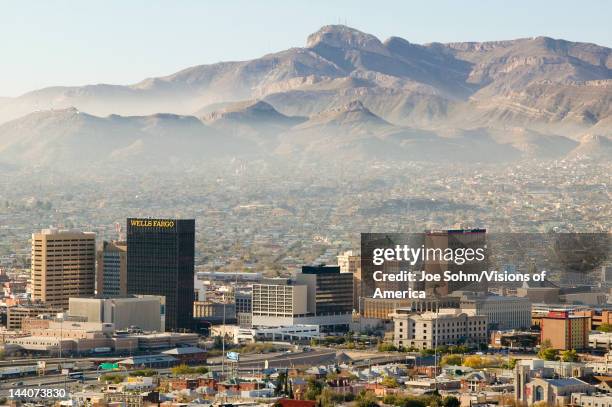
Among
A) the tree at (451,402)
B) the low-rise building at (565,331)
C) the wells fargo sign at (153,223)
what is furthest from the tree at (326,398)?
the wells fargo sign at (153,223)

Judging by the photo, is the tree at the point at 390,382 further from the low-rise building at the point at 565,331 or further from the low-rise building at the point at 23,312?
the low-rise building at the point at 23,312

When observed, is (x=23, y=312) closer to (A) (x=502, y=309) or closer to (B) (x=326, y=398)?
(A) (x=502, y=309)

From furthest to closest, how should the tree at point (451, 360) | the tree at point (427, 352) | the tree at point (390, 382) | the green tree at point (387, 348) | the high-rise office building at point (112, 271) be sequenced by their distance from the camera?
the high-rise office building at point (112, 271), the green tree at point (387, 348), the tree at point (427, 352), the tree at point (451, 360), the tree at point (390, 382)

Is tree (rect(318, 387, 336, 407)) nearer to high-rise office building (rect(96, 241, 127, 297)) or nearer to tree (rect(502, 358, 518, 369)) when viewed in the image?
tree (rect(502, 358, 518, 369))

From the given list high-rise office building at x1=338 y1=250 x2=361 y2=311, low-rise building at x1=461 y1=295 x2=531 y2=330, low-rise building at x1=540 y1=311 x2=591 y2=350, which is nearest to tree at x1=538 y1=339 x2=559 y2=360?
low-rise building at x1=540 y1=311 x2=591 y2=350

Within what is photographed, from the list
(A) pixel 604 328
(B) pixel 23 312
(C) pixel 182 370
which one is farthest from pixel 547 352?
(B) pixel 23 312

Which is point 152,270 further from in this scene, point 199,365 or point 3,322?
point 199,365
